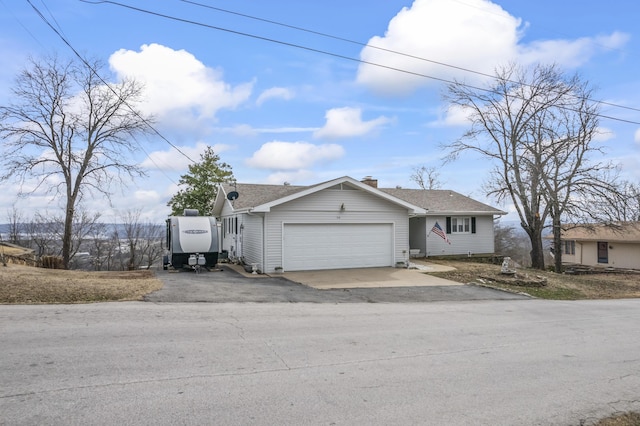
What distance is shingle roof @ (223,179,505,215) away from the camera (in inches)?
857

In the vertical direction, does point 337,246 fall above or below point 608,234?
below

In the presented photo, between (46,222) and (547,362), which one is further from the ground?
(46,222)

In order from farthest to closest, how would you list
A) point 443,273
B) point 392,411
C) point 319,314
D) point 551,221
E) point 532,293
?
point 551,221 → point 443,273 → point 532,293 → point 319,314 → point 392,411

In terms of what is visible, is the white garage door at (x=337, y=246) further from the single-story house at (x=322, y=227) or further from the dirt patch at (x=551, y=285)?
the dirt patch at (x=551, y=285)

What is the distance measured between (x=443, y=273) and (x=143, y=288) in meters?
11.7

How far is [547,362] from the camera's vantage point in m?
6.32

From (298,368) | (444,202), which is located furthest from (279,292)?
(444,202)

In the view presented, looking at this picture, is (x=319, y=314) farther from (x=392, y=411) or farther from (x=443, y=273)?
(x=443, y=273)

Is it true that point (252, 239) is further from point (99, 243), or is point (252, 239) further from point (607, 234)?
point (607, 234)

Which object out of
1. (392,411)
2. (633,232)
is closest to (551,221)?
(633,232)

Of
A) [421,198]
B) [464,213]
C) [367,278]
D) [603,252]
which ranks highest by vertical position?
[421,198]

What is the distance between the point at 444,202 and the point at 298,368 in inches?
893

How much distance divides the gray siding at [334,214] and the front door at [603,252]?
23.5m

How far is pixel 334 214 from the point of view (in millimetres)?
18109
